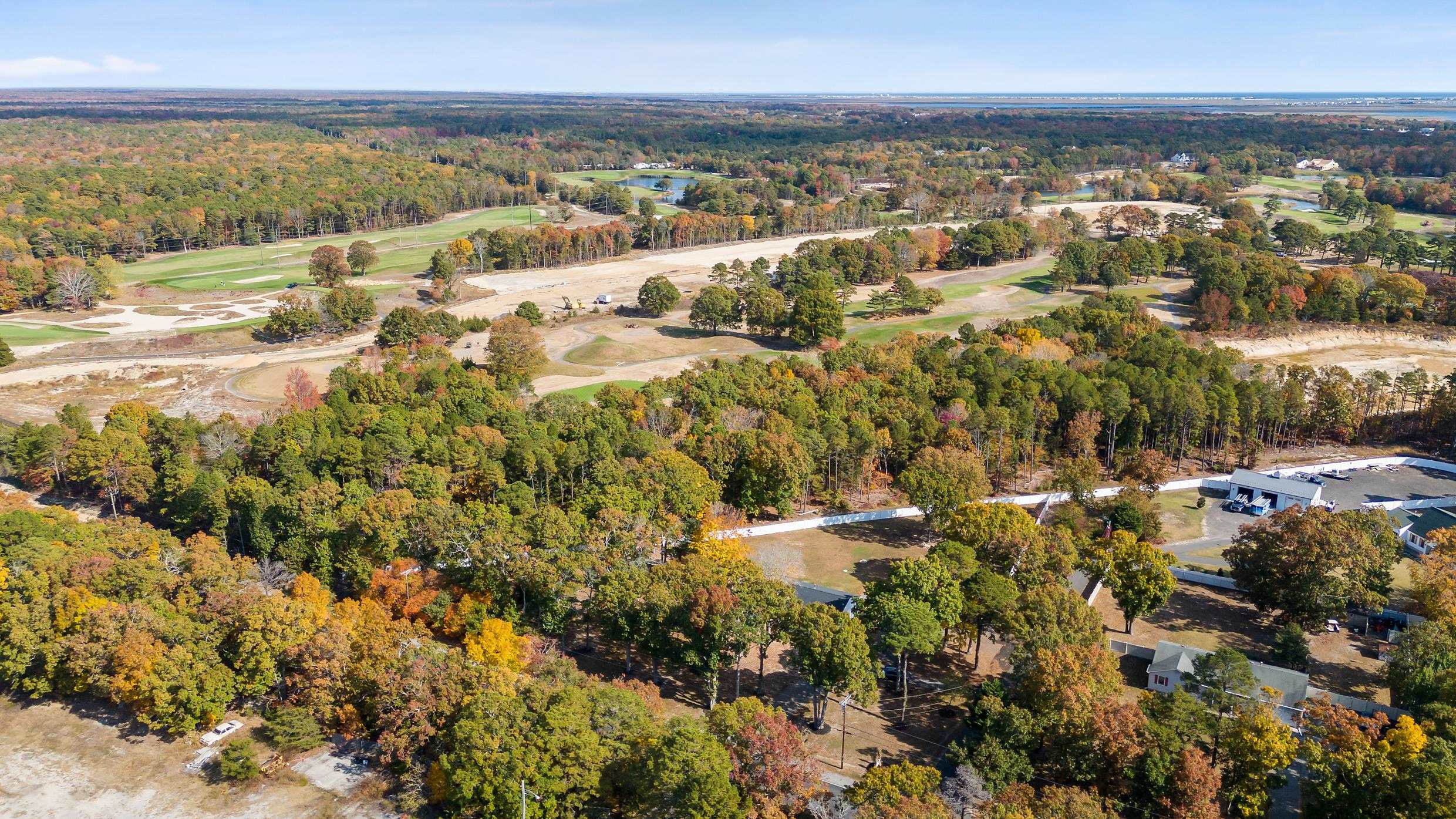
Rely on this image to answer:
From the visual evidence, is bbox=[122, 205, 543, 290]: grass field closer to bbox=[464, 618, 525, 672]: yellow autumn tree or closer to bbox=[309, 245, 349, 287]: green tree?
bbox=[309, 245, 349, 287]: green tree

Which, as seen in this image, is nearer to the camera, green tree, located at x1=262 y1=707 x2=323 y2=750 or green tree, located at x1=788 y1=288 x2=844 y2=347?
green tree, located at x1=262 y1=707 x2=323 y2=750

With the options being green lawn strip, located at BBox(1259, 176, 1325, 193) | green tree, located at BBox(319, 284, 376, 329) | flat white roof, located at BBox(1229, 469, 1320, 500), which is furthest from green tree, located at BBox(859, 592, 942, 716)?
green lawn strip, located at BBox(1259, 176, 1325, 193)

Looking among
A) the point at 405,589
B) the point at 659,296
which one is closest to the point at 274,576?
the point at 405,589

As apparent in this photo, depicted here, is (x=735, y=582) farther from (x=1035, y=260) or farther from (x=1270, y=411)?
(x=1035, y=260)

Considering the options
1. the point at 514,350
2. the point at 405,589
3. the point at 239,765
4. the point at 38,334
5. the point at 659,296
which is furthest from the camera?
the point at 659,296

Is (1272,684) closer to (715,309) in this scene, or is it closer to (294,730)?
(294,730)

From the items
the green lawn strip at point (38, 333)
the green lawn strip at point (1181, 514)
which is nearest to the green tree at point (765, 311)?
the green lawn strip at point (1181, 514)
